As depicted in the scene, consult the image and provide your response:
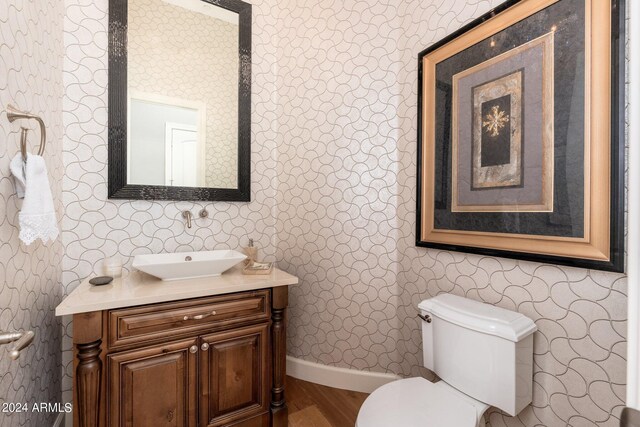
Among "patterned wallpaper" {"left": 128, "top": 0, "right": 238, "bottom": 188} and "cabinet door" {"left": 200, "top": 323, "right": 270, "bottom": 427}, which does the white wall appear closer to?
"cabinet door" {"left": 200, "top": 323, "right": 270, "bottom": 427}

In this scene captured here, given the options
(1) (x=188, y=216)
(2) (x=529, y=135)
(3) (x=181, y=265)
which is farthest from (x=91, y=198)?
(2) (x=529, y=135)

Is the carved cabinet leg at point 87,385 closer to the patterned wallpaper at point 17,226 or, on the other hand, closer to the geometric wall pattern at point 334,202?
the patterned wallpaper at point 17,226

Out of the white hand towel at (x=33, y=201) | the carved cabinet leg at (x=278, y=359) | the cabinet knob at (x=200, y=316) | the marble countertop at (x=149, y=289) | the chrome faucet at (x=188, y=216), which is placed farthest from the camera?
the chrome faucet at (x=188, y=216)

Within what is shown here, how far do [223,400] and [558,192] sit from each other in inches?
66.3

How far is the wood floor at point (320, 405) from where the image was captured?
5.47ft

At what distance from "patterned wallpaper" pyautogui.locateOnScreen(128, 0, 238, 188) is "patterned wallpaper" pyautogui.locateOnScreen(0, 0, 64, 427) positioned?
36 cm

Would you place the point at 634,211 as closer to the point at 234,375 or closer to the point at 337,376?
the point at 234,375

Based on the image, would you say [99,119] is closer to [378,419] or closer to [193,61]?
[193,61]

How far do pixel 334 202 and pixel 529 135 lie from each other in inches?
42.8

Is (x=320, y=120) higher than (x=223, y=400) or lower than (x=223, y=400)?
higher

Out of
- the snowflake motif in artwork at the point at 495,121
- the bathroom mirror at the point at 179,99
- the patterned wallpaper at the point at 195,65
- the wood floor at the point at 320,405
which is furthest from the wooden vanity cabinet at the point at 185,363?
the snowflake motif in artwork at the point at 495,121

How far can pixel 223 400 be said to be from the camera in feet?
4.66

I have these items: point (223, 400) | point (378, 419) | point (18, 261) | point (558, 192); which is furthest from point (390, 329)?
point (18, 261)

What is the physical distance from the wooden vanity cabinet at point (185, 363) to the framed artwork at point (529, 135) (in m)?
1.03
